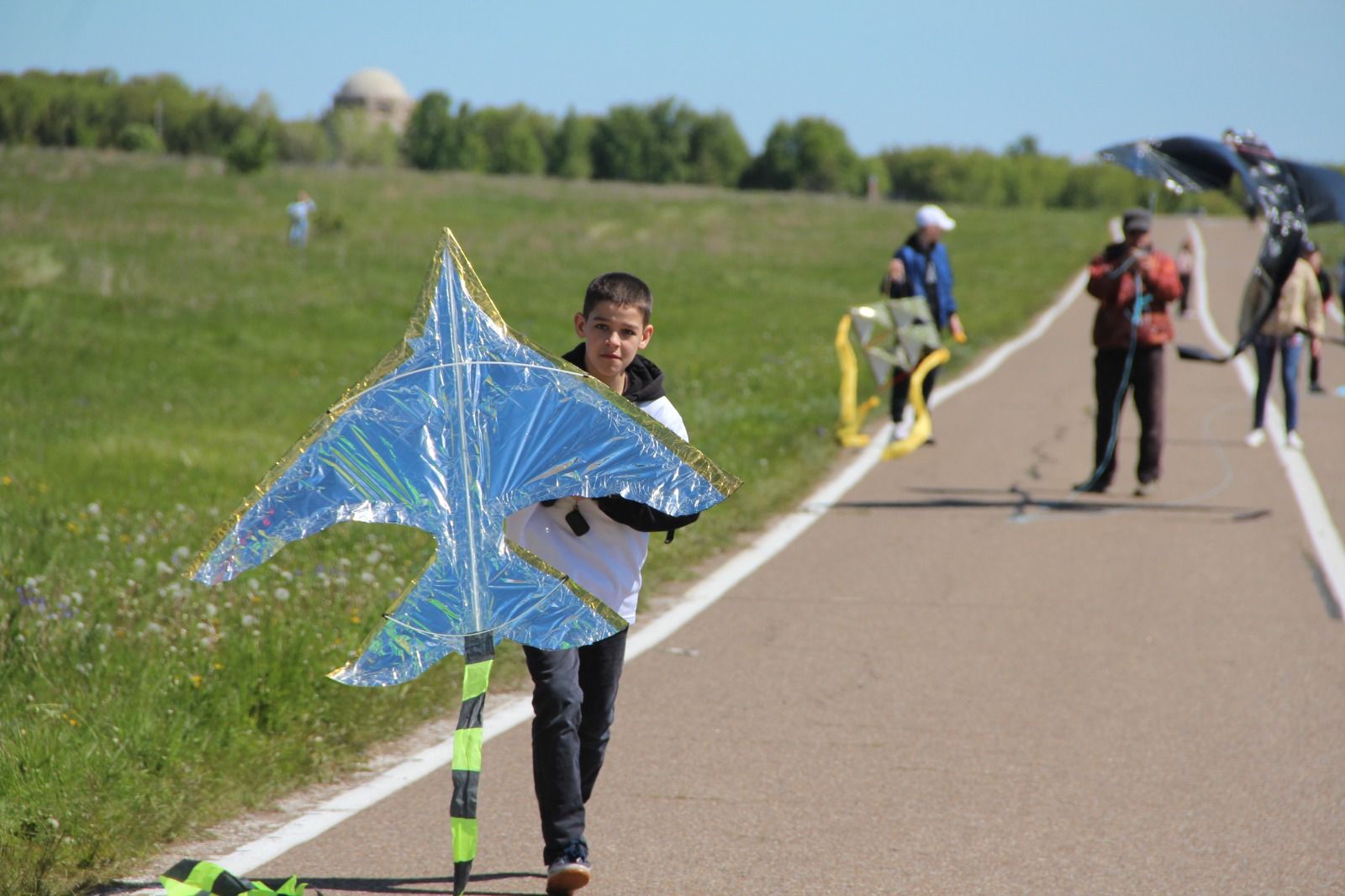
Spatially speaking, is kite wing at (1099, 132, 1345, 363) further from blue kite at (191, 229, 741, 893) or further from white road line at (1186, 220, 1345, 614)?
blue kite at (191, 229, 741, 893)

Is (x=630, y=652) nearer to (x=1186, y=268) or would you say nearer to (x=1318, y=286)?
(x=1318, y=286)

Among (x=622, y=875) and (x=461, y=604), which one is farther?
(x=622, y=875)

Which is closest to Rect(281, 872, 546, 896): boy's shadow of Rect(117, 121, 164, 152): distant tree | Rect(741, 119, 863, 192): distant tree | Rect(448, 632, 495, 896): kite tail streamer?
Rect(448, 632, 495, 896): kite tail streamer

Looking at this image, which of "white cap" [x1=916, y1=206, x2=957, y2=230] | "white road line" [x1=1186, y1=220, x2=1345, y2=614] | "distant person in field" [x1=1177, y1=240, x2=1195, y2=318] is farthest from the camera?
"distant person in field" [x1=1177, y1=240, x2=1195, y2=318]

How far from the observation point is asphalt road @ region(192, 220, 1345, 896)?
184 inches

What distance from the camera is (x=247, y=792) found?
16.7 ft

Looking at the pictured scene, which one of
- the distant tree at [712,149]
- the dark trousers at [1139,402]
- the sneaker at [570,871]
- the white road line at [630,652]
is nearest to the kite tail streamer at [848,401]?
the white road line at [630,652]

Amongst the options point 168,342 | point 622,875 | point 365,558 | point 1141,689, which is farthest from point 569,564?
point 168,342

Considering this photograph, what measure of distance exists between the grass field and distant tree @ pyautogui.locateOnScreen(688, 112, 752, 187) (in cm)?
12880

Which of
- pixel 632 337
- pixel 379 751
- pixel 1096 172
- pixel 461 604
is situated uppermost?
pixel 1096 172

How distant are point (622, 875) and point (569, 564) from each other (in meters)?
1.03

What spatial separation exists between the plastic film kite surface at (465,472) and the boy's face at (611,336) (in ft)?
1.00

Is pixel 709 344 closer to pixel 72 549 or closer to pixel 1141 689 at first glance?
pixel 72 549

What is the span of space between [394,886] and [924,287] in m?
9.96
